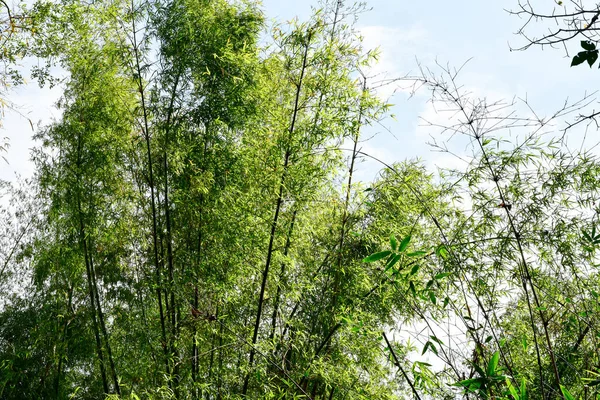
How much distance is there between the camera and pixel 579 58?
64.9 inches

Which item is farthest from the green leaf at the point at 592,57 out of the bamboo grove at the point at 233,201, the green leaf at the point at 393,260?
the bamboo grove at the point at 233,201

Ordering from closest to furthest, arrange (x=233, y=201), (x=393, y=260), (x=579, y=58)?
1. (x=579, y=58)
2. (x=393, y=260)
3. (x=233, y=201)

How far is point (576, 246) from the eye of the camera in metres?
4.07

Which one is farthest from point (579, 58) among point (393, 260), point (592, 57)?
point (393, 260)

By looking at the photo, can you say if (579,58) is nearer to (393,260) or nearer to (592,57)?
(592,57)

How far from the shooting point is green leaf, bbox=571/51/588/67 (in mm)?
1641

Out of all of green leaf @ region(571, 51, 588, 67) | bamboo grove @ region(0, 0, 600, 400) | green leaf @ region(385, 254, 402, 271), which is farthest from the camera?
bamboo grove @ region(0, 0, 600, 400)

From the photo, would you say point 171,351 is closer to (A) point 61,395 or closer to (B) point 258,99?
(B) point 258,99

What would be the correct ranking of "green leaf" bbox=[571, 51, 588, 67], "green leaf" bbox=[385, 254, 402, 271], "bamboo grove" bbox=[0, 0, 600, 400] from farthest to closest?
"bamboo grove" bbox=[0, 0, 600, 400] < "green leaf" bbox=[385, 254, 402, 271] < "green leaf" bbox=[571, 51, 588, 67]

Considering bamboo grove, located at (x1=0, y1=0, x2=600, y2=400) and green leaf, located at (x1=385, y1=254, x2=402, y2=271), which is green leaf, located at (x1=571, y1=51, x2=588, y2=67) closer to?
green leaf, located at (x1=385, y1=254, x2=402, y2=271)

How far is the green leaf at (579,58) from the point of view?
1641 mm

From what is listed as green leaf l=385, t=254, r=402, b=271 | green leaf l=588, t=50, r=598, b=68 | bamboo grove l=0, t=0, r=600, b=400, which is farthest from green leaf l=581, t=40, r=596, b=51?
bamboo grove l=0, t=0, r=600, b=400

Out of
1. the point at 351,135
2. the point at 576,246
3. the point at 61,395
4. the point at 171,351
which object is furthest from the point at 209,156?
the point at 61,395

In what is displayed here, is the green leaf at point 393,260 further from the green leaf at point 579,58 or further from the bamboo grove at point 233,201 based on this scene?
the bamboo grove at point 233,201
